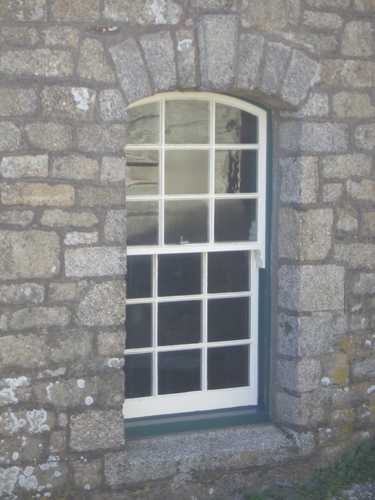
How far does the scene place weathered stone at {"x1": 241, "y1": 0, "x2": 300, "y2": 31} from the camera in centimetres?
439

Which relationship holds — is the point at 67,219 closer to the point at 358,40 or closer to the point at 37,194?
the point at 37,194

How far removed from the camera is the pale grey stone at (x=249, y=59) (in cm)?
440

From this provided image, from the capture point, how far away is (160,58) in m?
4.21

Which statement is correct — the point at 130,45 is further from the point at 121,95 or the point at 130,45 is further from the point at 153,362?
the point at 153,362

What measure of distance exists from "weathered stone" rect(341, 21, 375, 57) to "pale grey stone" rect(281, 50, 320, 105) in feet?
0.90

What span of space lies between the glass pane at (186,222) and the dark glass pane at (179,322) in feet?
1.48

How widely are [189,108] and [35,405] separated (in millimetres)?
2180

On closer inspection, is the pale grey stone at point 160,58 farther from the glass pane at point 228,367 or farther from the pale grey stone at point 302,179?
the glass pane at point 228,367

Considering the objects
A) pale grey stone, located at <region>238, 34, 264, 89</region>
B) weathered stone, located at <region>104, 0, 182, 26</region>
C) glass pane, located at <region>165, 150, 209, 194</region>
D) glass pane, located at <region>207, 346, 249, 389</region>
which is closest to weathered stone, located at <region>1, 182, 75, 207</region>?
glass pane, located at <region>165, 150, 209, 194</region>

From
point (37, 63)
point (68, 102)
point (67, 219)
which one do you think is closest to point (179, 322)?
point (67, 219)

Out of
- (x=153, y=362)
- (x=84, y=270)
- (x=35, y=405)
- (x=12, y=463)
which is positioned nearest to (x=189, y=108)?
(x=84, y=270)

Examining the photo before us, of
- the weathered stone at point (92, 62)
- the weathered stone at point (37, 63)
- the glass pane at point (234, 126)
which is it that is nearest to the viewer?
the weathered stone at point (37, 63)

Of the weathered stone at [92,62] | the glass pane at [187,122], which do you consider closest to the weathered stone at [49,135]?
the weathered stone at [92,62]

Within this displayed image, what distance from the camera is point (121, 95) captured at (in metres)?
4.15
